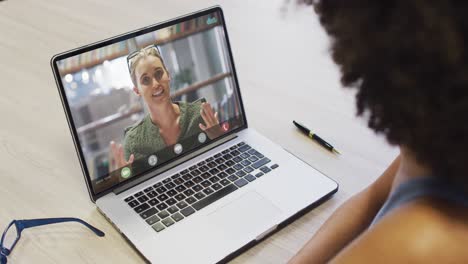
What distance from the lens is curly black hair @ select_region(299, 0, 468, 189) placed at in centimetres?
41

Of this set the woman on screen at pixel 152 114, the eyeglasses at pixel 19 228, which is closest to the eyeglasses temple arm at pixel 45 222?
the eyeglasses at pixel 19 228

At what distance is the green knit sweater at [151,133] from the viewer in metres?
0.87

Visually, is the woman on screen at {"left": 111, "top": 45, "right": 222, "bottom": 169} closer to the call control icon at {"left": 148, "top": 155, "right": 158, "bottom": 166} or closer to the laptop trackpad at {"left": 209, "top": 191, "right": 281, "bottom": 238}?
the call control icon at {"left": 148, "top": 155, "right": 158, "bottom": 166}

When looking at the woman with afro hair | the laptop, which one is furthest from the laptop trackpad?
the woman with afro hair

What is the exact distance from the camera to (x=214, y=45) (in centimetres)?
95

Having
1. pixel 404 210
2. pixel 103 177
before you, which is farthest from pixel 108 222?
pixel 404 210

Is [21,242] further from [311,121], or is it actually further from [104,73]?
[311,121]

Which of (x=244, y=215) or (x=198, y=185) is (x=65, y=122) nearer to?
(x=198, y=185)

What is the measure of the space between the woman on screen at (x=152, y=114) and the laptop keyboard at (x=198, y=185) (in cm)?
6

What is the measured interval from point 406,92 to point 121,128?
53 centimetres

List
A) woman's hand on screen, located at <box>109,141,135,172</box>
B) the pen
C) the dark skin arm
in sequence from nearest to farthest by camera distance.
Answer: the dark skin arm < woman's hand on screen, located at <box>109,141,135,172</box> < the pen

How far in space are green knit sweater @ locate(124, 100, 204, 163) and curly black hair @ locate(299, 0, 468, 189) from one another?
460 millimetres

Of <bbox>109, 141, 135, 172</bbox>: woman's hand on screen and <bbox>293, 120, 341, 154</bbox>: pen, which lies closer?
<bbox>109, 141, 135, 172</bbox>: woman's hand on screen

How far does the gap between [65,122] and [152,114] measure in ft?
0.90
